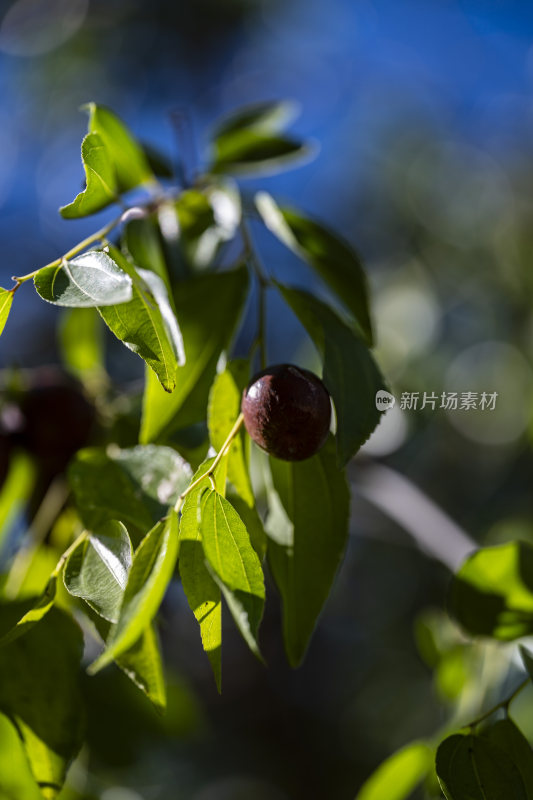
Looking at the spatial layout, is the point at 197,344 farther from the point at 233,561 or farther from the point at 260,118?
the point at 260,118

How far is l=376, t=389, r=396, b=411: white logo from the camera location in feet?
1.67

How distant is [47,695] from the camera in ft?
1.89

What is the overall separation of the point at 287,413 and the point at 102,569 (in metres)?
0.16

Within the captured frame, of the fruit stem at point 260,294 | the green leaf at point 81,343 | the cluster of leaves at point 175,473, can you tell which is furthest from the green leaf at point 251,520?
the green leaf at point 81,343

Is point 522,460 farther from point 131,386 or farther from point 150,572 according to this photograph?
point 150,572

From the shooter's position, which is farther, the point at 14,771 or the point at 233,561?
the point at 14,771

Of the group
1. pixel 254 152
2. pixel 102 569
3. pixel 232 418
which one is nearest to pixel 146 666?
pixel 102 569

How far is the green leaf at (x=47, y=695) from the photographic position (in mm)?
556

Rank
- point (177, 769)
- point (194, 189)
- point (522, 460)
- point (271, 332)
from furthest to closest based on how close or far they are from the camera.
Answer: point (271, 332)
point (177, 769)
point (522, 460)
point (194, 189)

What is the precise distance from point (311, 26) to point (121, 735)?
2.91m

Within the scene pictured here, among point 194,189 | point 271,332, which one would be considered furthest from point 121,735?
point 271,332

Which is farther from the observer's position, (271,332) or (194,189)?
(271,332)

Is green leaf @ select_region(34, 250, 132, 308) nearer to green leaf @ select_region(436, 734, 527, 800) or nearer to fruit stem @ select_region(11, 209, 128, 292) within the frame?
fruit stem @ select_region(11, 209, 128, 292)

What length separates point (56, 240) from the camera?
261 cm
